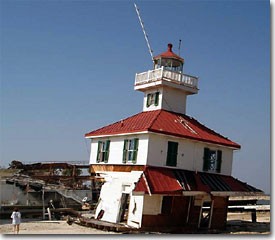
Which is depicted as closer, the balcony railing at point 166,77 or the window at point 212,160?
the window at point 212,160

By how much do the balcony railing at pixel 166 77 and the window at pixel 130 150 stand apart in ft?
9.84

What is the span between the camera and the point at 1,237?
11.0 metres

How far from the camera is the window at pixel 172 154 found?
50.7 feet

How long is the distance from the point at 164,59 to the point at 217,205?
20.6 ft

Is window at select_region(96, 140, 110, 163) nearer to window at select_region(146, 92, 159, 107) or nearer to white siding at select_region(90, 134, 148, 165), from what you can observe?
white siding at select_region(90, 134, 148, 165)

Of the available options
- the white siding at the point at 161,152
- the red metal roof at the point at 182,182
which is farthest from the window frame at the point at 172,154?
the red metal roof at the point at 182,182

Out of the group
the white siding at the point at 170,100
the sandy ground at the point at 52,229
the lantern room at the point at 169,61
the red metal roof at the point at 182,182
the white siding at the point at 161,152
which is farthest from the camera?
the lantern room at the point at 169,61

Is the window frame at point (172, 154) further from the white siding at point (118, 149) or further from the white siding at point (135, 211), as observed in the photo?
the white siding at point (135, 211)

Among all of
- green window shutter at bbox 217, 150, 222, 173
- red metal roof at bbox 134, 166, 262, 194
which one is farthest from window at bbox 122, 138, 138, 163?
green window shutter at bbox 217, 150, 222, 173

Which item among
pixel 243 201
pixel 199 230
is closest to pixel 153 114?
pixel 199 230

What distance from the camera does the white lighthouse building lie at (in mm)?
14773

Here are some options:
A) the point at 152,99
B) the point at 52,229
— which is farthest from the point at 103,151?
the point at 52,229

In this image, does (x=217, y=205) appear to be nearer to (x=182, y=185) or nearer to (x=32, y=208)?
(x=182, y=185)

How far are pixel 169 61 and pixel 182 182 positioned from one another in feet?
18.6
